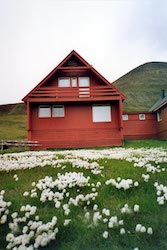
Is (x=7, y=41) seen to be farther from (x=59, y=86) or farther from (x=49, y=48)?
(x=59, y=86)

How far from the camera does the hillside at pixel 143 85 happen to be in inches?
3573

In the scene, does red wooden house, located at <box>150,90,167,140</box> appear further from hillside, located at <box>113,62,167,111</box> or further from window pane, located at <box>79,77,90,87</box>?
hillside, located at <box>113,62,167,111</box>

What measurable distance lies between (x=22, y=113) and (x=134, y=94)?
44459mm

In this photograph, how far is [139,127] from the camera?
114 ft

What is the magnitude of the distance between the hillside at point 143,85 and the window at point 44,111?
5564 cm

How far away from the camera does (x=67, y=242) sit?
13.4 feet

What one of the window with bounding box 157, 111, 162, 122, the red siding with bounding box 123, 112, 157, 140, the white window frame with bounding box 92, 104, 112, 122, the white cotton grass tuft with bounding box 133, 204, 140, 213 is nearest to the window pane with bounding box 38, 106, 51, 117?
the white window frame with bounding box 92, 104, 112, 122

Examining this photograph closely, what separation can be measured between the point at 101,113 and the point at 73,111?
112 inches

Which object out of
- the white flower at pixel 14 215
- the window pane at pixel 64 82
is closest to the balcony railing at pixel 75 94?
the window pane at pixel 64 82

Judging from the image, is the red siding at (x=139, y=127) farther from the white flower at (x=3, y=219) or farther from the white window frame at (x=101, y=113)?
the white flower at (x=3, y=219)

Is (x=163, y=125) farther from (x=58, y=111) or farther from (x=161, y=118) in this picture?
(x=58, y=111)

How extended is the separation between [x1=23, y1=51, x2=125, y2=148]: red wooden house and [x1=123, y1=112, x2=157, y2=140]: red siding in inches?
326

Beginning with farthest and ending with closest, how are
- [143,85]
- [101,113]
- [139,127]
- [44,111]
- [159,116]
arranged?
[143,85] < [139,127] < [159,116] < [101,113] < [44,111]

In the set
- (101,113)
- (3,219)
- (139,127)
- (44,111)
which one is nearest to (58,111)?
(44,111)
